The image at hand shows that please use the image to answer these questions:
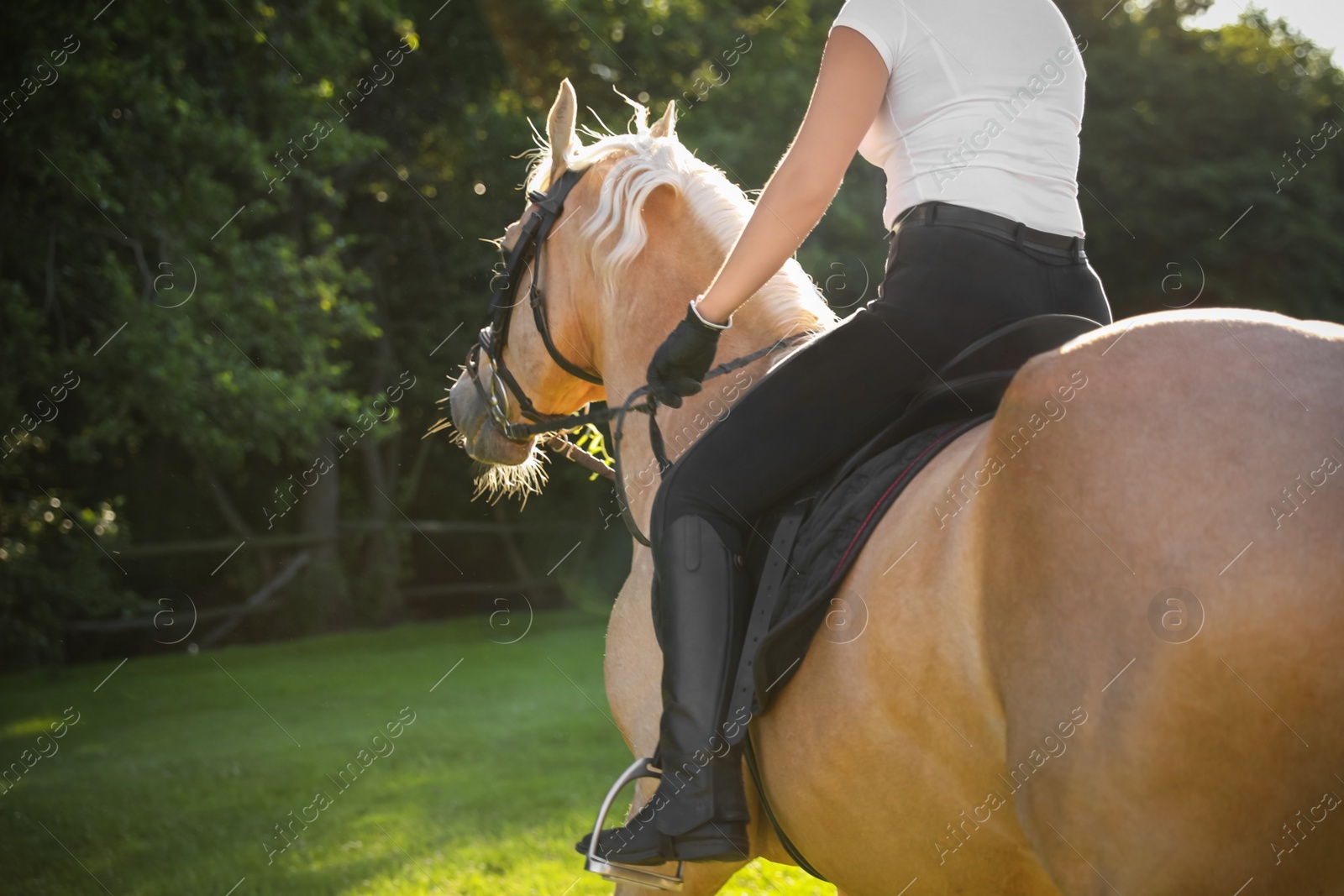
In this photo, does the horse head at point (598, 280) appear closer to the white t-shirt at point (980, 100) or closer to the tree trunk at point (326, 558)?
the white t-shirt at point (980, 100)

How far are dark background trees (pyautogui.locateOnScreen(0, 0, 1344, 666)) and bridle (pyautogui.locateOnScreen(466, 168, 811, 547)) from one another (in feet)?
4.78

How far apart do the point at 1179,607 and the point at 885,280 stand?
1037mm

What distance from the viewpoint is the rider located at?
6.98 feet

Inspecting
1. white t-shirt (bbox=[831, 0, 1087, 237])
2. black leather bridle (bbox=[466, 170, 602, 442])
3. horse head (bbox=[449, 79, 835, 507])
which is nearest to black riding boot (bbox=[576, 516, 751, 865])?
horse head (bbox=[449, 79, 835, 507])

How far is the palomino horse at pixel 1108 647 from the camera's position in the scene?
1.45 metres

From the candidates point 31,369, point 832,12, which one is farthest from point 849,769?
point 832,12

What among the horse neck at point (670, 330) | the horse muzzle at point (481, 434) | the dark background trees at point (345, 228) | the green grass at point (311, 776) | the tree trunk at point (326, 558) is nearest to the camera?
the horse neck at point (670, 330)

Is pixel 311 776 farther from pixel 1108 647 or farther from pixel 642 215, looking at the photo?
pixel 1108 647

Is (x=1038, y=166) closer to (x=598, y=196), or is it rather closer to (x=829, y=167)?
(x=829, y=167)

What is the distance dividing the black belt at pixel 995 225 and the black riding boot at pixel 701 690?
80 cm

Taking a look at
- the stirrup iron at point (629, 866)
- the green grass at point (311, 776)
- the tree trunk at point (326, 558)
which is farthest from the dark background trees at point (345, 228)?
the stirrup iron at point (629, 866)

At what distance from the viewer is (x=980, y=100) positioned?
213 centimetres

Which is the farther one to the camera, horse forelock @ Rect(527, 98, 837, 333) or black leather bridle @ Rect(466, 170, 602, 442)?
black leather bridle @ Rect(466, 170, 602, 442)

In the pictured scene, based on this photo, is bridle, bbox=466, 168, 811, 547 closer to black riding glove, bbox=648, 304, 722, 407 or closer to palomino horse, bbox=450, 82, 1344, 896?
black riding glove, bbox=648, 304, 722, 407
